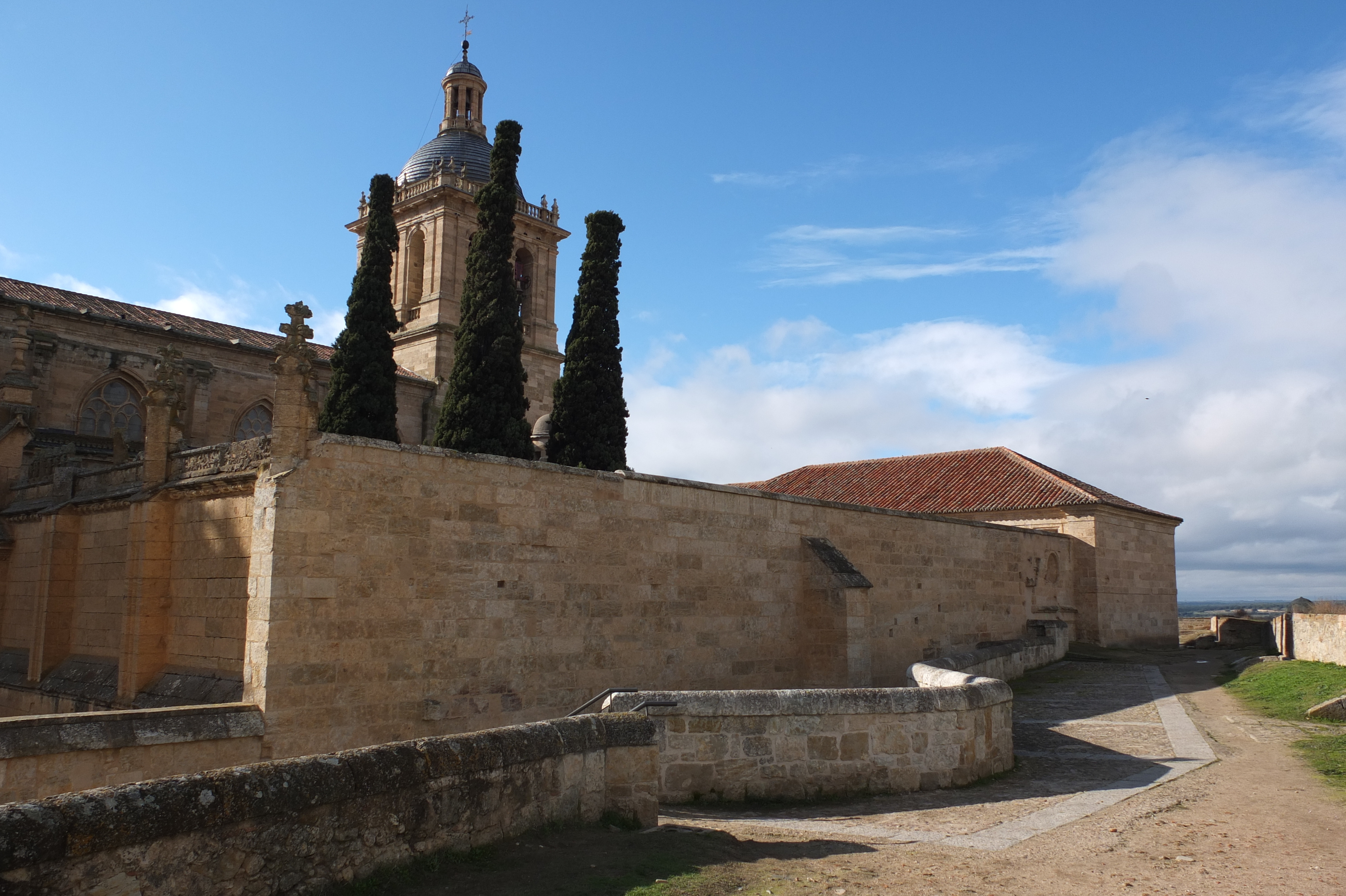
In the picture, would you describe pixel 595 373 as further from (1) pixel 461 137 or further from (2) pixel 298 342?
(1) pixel 461 137

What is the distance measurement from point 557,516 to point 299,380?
359cm

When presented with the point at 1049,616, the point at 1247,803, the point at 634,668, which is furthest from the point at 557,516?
the point at 1049,616

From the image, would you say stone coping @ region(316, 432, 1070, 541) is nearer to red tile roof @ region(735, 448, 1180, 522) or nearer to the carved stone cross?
the carved stone cross

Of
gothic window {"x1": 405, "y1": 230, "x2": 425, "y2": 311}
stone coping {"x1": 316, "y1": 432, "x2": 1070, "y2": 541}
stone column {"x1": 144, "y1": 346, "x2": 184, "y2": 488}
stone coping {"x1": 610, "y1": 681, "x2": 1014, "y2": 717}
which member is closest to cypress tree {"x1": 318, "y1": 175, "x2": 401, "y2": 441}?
stone coping {"x1": 316, "y1": 432, "x2": 1070, "y2": 541}

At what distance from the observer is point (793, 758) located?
7.85 meters

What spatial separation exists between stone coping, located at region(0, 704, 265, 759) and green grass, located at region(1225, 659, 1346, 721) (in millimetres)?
13596

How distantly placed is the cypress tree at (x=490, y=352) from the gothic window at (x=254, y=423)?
8.42 m

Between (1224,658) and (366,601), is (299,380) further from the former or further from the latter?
(1224,658)

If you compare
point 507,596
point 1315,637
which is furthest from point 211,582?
point 1315,637

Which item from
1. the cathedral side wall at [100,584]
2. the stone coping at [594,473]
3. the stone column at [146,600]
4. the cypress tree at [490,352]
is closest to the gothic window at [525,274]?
the cypress tree at [490,352]

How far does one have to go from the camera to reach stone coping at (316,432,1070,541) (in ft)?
31.6

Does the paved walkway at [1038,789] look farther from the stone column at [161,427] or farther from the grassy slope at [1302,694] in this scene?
the stone column at [161,427]

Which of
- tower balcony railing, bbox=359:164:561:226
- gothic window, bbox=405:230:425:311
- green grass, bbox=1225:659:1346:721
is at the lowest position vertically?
green grass, bbox=1225:659:1346:721

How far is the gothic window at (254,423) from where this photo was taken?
2467 centimetres
